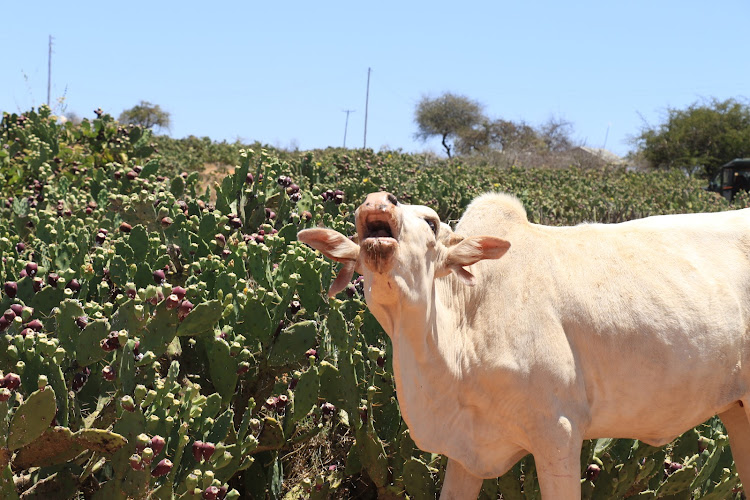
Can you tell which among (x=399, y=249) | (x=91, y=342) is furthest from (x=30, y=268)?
(x=399, y=249)

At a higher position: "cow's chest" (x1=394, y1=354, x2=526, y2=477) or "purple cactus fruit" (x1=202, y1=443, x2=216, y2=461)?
"cow's chest" (x1=394, y1=354, x2=526, y2=477)

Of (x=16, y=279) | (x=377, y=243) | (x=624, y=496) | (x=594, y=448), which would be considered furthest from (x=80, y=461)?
(x=624, y=496)

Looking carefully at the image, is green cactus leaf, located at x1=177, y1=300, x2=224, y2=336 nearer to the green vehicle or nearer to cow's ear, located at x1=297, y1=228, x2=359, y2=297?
cow's ear, located at x1=297, y1=228, x2=359, y2=297

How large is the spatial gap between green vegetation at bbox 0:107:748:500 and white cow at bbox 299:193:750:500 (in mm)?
1041

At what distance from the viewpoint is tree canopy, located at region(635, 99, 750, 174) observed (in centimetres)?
3850

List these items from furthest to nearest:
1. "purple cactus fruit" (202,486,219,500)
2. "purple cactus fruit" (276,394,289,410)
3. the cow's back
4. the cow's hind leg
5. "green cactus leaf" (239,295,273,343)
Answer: "green cactus leaf" (239,295,273,343)
"purple cactus fruit" (276,394,289,410)
the cow's hind leg
"purple cactus fruit" (202,486,219,500)
the cow's back

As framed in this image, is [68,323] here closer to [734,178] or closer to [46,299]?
[46,299]

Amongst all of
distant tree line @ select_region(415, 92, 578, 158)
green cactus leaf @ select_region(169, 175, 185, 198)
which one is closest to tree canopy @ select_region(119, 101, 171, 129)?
distant tree line @ select_region(415, 92, 578, 158)

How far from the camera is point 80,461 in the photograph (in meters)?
4.06

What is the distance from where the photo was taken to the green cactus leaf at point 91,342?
3889 mm

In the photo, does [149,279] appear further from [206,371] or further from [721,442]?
[721,442]

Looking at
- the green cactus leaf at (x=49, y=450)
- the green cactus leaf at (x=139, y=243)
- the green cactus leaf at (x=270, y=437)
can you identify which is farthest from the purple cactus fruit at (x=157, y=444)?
the green cactus leaf at (x=139, y=243)

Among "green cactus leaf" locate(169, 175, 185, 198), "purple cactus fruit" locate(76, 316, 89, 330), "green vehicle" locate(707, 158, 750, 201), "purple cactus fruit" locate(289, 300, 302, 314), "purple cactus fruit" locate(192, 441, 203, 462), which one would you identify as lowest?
"purple cactus fruit" locate(192, 441, 203, 462)

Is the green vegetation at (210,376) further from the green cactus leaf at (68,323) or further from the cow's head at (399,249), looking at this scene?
the cow's head at (399,249)
